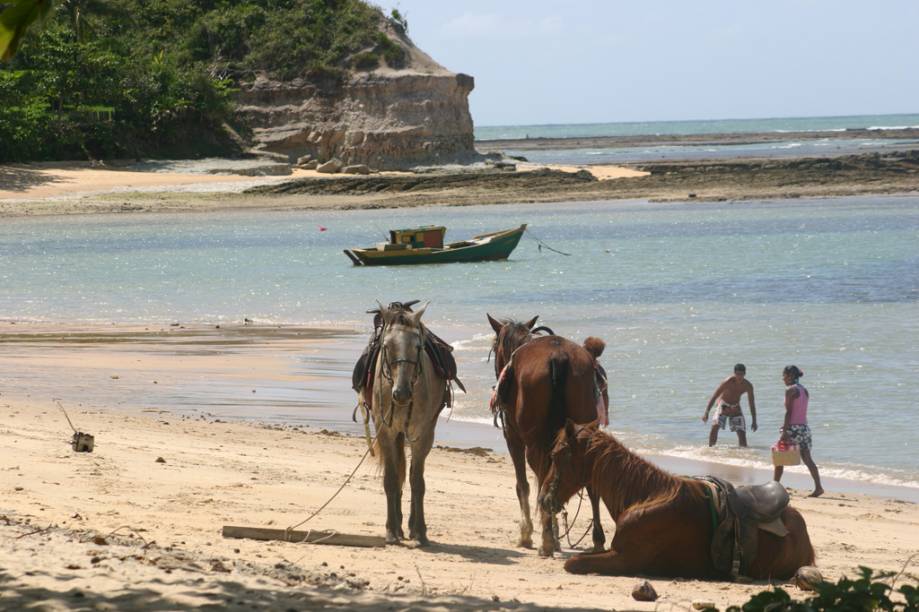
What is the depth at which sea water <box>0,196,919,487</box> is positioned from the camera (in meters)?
15.8

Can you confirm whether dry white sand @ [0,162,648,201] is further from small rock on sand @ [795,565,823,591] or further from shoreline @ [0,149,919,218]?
small rock on sand @ [795,565,823,591]

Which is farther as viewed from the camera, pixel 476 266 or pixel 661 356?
pixel 476 266

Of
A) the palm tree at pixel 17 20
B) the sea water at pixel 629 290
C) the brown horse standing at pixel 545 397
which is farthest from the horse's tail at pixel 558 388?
the sea water at pixel 629 290

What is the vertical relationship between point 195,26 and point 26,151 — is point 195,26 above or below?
above

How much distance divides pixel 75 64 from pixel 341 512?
57.2m

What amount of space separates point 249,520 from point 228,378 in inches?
345

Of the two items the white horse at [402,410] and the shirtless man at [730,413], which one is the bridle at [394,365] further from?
the shirtless man at [730,413]

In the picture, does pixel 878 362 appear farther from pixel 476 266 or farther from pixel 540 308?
pixel 476 266

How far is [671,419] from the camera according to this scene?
15.3 meters

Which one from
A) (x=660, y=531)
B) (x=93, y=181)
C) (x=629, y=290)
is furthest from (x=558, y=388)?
(x=93, y=181)

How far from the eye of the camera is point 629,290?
1185 inches

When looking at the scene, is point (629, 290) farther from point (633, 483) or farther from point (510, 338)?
point (633, 483)

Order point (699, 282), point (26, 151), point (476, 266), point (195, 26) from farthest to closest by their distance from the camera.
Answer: point (195, 26)
point (26, 151)
point (476, 266)
point (699, 282)

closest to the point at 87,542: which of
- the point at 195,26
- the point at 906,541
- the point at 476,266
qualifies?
the point at 906,541
